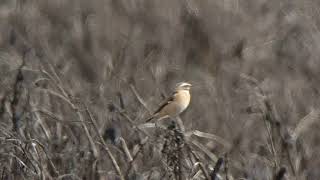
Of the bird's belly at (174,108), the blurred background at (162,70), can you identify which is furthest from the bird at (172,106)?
the blurred background at (162,70)

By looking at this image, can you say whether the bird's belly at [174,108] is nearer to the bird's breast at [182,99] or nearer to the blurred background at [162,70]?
the bird's breast at [182,99]

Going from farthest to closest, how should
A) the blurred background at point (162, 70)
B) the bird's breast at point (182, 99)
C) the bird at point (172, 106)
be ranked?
the bird's breast at point (182, 99)
the bird at point (172, 106)
the blurred background at point (162, 70)

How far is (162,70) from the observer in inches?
348

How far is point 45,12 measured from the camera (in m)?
11.8

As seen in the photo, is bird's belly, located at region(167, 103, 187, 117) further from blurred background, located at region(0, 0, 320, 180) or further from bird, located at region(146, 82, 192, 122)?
blurred background, located at region(0, 0, 320, 180)

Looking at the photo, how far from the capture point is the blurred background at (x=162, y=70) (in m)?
5.31

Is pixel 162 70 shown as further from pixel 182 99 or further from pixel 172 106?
pixel 172 106

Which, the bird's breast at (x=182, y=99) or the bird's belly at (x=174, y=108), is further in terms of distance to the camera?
the bird's breast at (x=182, y=99)

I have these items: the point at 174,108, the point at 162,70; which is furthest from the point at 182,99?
the point at 162,70

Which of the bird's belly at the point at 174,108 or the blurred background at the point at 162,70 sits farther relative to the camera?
the bird's belly at the point at 174,108

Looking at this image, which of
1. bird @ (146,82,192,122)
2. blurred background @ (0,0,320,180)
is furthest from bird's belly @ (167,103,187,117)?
blurred background @ (0,0,320,180)

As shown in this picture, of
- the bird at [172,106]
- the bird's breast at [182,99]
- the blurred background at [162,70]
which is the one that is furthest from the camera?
the bird's breast at [182,99]

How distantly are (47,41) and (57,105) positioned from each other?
3.97m

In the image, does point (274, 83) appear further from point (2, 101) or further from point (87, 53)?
point (2, 101)
